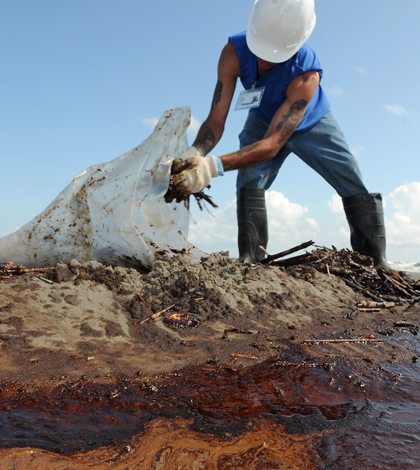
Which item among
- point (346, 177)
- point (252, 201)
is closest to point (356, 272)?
point (346, 177)

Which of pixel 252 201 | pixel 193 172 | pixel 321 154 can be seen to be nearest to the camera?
pixel 193 172

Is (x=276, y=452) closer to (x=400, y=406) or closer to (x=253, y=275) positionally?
(x=400, y=406)

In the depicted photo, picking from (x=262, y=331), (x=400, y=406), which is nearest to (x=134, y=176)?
(x=262, y=331)

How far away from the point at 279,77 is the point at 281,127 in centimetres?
62

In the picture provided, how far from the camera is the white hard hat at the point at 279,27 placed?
285 centimetres

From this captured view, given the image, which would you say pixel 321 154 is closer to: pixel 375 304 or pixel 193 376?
pixel 375 304

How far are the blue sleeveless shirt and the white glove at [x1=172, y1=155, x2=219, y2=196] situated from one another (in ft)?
4.20

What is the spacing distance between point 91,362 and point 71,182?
6.36 ft

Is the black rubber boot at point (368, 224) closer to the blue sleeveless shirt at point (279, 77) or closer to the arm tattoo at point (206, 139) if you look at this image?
the blue sleeveless shirt at point (279, 77)

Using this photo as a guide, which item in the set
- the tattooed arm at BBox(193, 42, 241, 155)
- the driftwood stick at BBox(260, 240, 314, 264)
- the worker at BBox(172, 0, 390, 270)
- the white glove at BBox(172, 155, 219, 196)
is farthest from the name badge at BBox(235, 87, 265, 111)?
the driftwood stick at BBox(260, 240, 314, 264)

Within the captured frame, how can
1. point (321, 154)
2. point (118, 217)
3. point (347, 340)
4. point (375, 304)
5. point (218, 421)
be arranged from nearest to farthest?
point (218, 421) < point (347, 340) < point (118, 217) < point (375, 304) < point (321, 154)

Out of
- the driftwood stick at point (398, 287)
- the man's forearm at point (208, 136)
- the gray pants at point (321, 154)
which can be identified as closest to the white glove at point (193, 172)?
the man's forearm at point (208, 136)

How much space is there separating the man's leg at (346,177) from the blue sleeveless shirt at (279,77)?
0.14 meters

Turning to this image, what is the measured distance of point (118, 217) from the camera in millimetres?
2646
